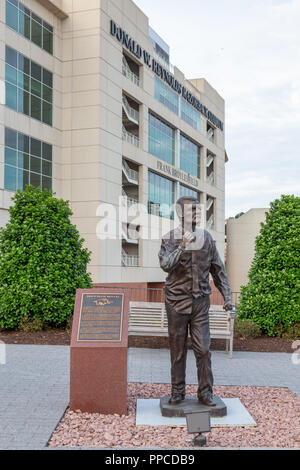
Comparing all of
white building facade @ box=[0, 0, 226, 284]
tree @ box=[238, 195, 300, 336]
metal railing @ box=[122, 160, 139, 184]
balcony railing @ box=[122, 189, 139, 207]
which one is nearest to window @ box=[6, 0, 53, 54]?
white building facade @ box=[0, 0, 226, 284]

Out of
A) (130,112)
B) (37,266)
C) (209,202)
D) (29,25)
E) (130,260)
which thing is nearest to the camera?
(37,266)

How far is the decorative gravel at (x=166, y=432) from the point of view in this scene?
5199 millimetres

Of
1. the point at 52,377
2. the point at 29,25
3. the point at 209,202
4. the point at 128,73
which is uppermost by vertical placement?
the point at 29,25

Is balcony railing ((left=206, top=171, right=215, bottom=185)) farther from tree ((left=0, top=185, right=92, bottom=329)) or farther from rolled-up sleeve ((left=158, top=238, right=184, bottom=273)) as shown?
rolled-up sleeve ((left=158, top=238, right=184, bottom=273))

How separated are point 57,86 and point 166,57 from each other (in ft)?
44.6

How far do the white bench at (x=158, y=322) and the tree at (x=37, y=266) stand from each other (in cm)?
227

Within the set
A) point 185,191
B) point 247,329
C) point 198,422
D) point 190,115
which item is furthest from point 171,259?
point 190,115

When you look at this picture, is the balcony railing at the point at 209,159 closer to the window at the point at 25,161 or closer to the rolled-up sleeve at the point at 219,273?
the window at the point at 25,161

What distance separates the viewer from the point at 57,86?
1125 inches

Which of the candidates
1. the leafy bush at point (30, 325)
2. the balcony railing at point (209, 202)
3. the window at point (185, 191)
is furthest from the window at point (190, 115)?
the leafy bush at point (30, 325)

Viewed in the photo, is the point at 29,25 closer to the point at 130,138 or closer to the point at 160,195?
the point at 130,138

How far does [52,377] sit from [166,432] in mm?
3192

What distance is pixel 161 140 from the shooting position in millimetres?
37125
